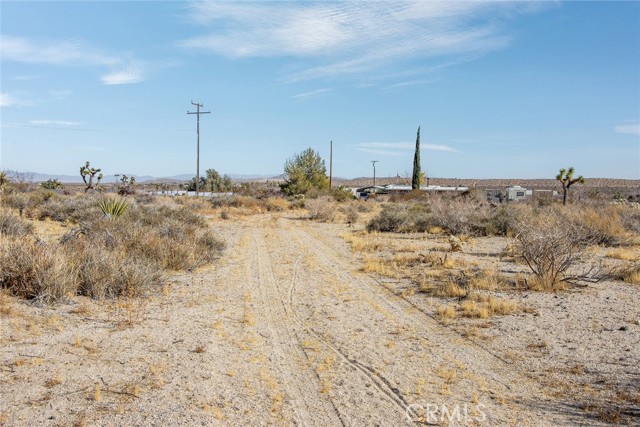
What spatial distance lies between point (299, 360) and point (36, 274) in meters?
5.01

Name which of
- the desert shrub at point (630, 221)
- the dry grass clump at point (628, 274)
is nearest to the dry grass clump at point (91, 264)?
the dry grass clump at point (628, 274)

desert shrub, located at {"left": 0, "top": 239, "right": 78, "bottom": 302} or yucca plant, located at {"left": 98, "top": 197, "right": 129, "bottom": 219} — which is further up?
yucca plant, located at {"left": 98, "top": 197, "right": 129, "bottom": 219}

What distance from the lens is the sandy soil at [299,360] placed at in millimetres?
4938

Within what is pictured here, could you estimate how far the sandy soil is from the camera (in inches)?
194

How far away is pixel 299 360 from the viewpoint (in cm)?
648

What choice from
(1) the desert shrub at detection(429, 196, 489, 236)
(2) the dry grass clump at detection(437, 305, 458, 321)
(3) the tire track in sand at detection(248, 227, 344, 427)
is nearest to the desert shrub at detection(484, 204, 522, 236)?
(1) the desert shrub at detection(429, 196, 489, 236)

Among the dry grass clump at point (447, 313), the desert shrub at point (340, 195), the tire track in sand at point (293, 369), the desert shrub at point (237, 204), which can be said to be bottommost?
the tire track in sand at point (293, 369)

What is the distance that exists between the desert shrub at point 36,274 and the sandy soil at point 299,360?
1.27 ft

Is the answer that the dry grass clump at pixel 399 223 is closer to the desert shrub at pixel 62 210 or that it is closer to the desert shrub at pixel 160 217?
the desert shrub at pixel 160 217

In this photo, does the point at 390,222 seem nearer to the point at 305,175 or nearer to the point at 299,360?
the point at 299,360

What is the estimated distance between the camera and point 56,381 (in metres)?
5.32

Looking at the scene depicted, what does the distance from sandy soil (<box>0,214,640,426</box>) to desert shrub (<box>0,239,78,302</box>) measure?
0.39 meters

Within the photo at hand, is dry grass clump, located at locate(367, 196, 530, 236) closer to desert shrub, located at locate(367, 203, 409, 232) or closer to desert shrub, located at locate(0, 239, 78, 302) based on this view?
desert shrub, located at locate(367, 203, 409, 232)

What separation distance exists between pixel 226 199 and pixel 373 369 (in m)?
35.2
